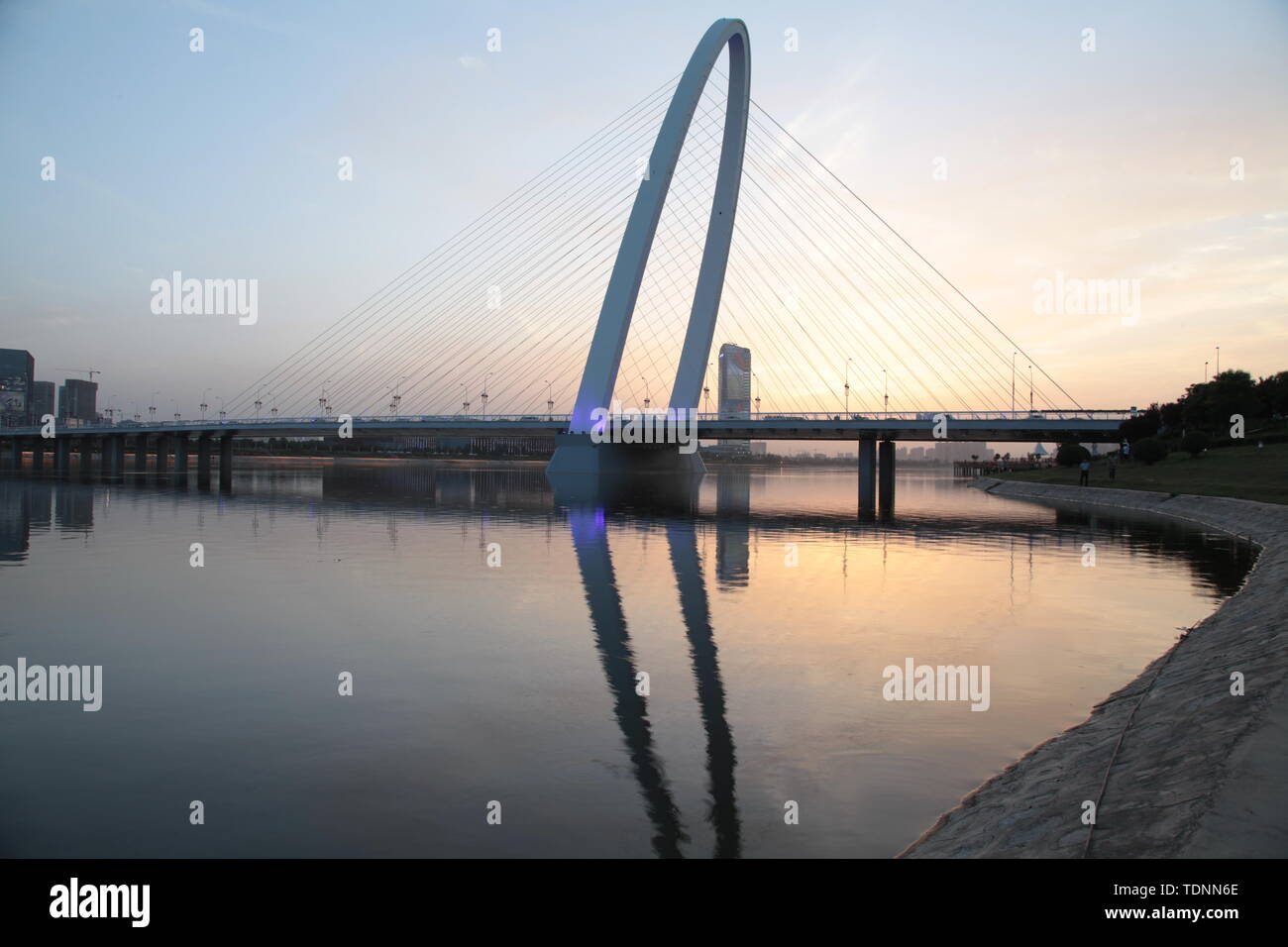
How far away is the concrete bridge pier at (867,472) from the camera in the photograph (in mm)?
55222

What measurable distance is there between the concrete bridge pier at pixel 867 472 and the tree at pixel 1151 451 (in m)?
20.6

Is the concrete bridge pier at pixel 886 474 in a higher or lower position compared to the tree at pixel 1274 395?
lower

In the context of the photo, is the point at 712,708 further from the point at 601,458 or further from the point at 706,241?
the point at 601,458

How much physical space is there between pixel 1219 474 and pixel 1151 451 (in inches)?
544

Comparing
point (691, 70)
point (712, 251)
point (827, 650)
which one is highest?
point (691, 70)

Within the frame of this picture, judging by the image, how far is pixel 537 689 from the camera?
372 inches

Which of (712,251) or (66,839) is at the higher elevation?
(712,251)

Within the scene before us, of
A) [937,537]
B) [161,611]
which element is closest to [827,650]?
[161,611]

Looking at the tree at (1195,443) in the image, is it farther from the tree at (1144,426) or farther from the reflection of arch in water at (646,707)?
the reflection of arch in water at (646,707)

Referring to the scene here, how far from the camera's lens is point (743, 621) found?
13.7m

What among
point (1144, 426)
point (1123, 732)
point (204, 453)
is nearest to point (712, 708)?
point (1123, 732)

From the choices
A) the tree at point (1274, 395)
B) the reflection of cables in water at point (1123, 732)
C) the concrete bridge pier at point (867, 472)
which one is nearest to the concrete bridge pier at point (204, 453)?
the concrete bridge pier at point (867, 472)
